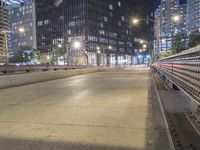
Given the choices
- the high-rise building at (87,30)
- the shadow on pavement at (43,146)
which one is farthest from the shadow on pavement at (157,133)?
the high-rise building at (87,30)

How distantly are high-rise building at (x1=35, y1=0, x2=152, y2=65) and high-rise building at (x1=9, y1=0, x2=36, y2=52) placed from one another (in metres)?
12.5

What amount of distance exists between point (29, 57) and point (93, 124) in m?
113

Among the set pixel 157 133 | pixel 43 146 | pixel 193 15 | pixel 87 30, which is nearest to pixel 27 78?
pixel 43 146

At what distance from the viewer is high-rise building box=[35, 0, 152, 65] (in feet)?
361

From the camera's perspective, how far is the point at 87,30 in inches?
4321

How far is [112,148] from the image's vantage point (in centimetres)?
489

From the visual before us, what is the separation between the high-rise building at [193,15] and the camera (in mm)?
54031

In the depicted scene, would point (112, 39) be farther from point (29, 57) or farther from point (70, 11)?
point (29, 57)

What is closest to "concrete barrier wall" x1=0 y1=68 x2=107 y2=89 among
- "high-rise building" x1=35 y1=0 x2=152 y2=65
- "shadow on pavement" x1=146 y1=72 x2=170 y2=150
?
"shadow on pavement" x1=146 y1=72 x2=170 y2=150

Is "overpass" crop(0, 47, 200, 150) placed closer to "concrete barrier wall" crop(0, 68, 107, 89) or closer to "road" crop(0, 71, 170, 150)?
"road" crop(0, 71, 170, 150)

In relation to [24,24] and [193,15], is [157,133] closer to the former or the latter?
[193,15]

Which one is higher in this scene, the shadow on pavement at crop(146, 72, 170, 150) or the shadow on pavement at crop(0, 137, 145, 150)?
the shadow on pavement at crop(146, 72, 170, 150)

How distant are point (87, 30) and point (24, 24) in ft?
186

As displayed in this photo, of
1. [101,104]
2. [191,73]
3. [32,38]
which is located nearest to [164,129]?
[191,73]
